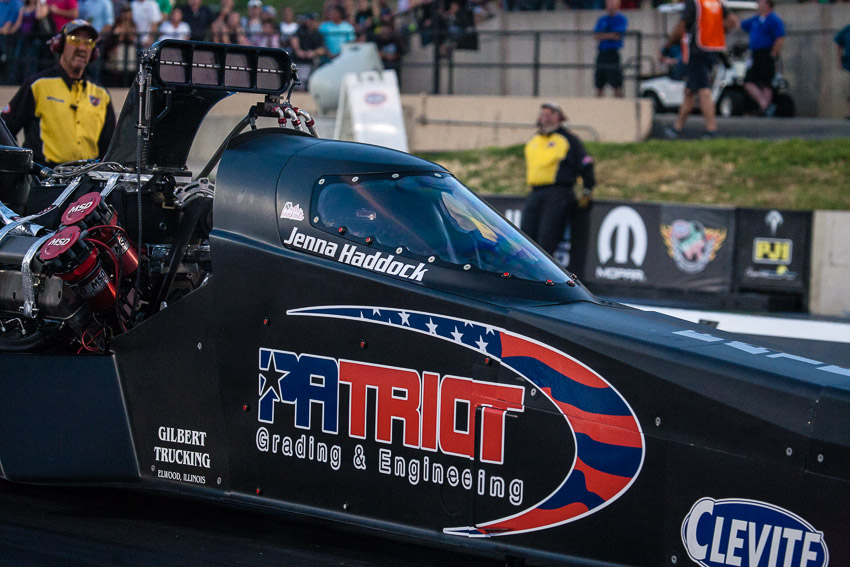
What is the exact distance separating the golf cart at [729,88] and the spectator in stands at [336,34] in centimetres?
598

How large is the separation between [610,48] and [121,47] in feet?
32.0

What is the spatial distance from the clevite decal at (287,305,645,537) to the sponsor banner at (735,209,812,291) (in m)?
8.67

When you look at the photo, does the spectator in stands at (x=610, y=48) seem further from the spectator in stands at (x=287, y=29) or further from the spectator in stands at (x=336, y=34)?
the spectator in stands at (x=287, y=29)

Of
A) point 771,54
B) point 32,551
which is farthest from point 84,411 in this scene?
point 771,54

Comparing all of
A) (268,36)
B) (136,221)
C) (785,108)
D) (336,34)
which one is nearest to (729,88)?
(785,108)

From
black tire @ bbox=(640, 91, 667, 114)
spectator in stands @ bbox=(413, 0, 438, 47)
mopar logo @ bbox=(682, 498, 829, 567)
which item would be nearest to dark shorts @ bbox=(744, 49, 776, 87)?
black tire @ bbox=(640, 91, 667, 114)

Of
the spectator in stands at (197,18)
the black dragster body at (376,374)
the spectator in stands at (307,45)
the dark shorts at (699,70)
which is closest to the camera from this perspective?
the black dragster body at (376,374)

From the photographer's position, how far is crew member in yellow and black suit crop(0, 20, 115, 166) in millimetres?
8188

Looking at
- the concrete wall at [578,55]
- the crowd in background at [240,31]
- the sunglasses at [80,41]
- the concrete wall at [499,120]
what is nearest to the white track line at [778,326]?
the sunglasses at [80,41]

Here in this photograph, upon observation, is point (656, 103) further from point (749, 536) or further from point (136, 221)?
point (749, 536)

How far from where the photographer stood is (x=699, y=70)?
603 inches

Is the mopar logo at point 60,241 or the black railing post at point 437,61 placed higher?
the black railing post at point 437,61

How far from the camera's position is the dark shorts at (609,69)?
17.8 metres

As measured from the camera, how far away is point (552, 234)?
13258 mm
